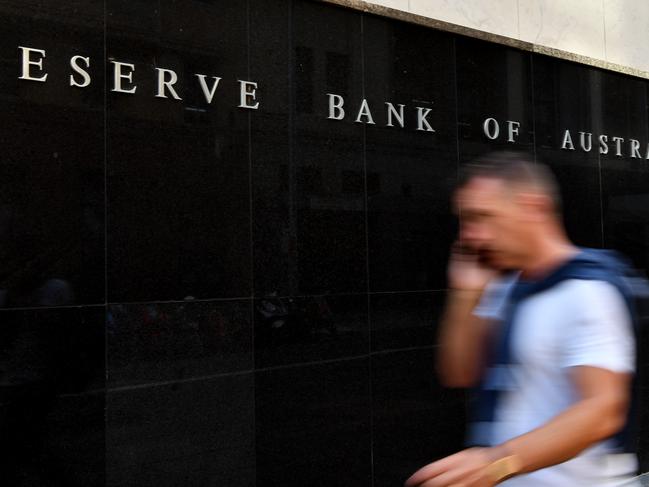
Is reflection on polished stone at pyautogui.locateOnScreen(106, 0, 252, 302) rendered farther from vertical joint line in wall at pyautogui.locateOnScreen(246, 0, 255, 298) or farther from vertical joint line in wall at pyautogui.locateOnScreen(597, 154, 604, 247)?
vertical joint line in wall at pyautogui.locateOnScreen(597, 154, 604, 247)

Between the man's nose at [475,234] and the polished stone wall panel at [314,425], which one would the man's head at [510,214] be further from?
the polished stone wall panel at [314,425]

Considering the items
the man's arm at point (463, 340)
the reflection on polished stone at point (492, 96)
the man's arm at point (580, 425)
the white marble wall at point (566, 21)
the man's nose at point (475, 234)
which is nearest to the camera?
the man's arm at point (580, 425)

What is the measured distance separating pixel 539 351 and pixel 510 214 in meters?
0.39

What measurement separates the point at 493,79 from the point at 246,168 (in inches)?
111

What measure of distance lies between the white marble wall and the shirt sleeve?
17.2ft

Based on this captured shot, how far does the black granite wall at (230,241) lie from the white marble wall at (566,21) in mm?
201

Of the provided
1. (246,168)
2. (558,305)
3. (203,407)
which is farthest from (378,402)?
(558,305)

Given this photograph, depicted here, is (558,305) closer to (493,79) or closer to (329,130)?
(329,130)

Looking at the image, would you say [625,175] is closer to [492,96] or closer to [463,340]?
[492,96]

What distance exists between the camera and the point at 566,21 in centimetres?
870

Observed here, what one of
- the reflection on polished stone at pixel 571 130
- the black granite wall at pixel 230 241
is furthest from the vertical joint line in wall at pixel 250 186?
the reflection on polished stone at pixel 571 130

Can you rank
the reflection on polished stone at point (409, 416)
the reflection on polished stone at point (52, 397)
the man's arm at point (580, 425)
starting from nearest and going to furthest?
the man's arm at point (580, 425)
the reflection on polished stone at point (52, 397)
the reflection on polished stone at point (409, 416)

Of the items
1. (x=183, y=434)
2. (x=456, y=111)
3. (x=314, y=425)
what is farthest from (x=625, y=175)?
(x=183, y=434)

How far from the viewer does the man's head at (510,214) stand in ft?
8.05
